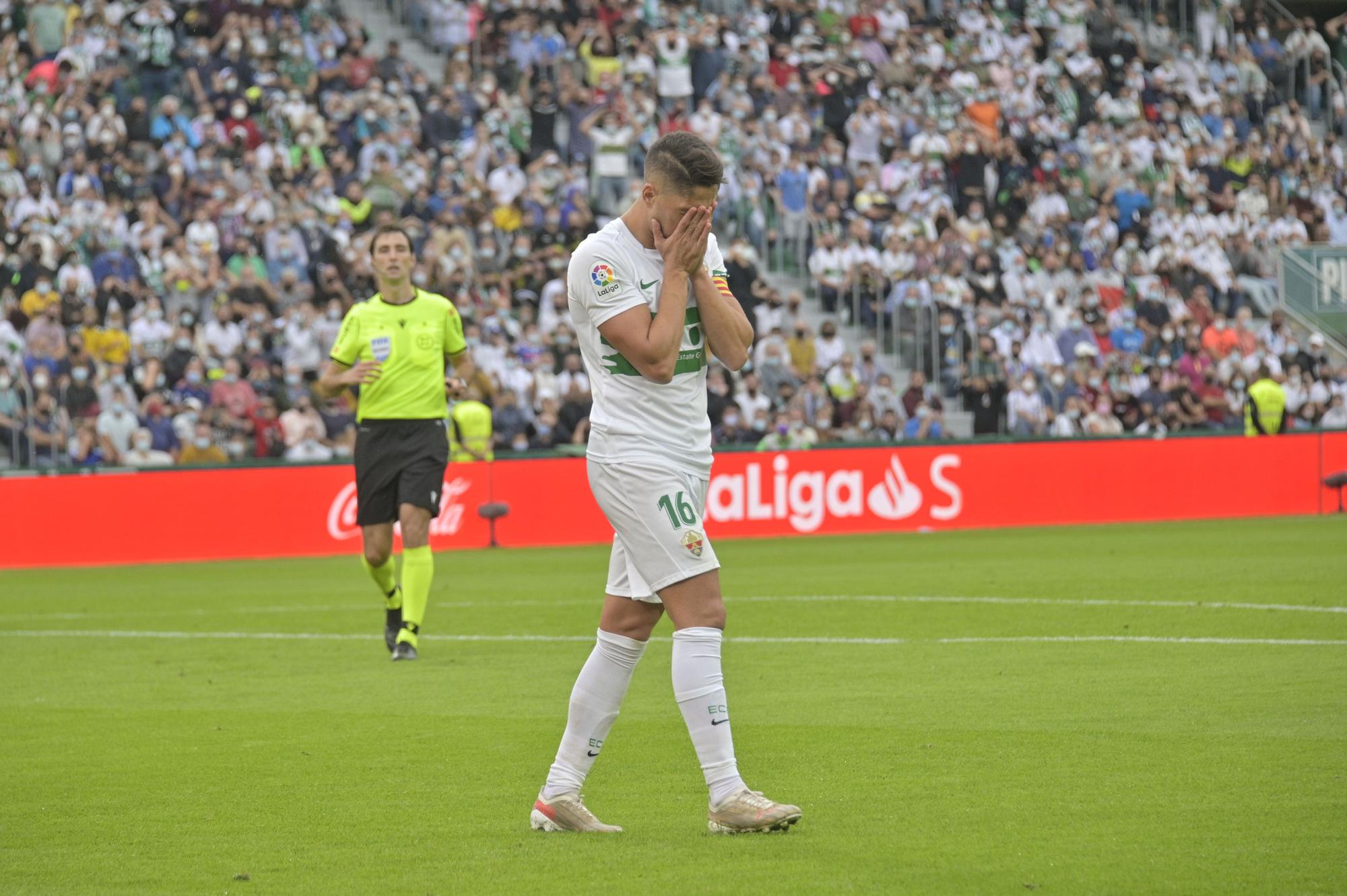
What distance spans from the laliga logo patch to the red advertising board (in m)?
16.2

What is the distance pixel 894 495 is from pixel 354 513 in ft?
22.4

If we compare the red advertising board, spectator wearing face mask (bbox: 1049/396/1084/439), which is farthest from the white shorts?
spectator wearing face mask (bbox: 1049/396/1084/439)

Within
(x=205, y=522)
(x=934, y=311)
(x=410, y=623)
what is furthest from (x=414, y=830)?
(x=934, y=311)

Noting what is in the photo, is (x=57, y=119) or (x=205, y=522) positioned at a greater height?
(x=57, y=119)

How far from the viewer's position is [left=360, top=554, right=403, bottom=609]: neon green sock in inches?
469

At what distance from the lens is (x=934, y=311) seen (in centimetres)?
2802

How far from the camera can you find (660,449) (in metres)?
5.91

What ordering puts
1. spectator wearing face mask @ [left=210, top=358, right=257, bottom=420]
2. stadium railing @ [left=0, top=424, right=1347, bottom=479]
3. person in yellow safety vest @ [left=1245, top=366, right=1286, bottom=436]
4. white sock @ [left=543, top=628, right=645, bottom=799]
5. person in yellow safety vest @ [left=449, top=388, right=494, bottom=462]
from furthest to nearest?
person in yellow safety vest @ [left=1245, top=366, right=1286, bottom=436] < person in yellow safety vest @ [left=449, top=388, right=494, bottom=462] < spectator wearing face mask @ [left=210, top=358, right=257, bottom=420] < stadium railing @ [left=0, top=424, right=1347, bottom=479] < white sock @ [left=543, top=628, right=645, bottom=799]

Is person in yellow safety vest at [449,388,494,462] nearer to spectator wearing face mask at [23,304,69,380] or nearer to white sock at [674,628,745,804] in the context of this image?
spectator wearing face mask at [23,304,69,380]

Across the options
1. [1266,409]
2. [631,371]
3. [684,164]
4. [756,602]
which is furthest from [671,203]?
[1266,409]

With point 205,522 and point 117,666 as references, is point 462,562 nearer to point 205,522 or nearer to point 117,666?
→ point 205,522

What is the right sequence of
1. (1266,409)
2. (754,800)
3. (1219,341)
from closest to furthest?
(754,800), (1266,409), (1219,341)

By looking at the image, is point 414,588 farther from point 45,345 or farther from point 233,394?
point 45,345

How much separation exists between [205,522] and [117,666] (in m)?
10.2
